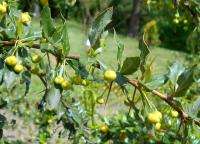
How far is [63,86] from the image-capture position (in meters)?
1.09

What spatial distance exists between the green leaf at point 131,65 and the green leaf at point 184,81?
101mm

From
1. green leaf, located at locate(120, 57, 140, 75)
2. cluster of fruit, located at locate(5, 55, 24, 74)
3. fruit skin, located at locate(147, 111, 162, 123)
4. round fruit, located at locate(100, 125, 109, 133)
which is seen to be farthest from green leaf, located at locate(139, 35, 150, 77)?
round fruit, located at locate(100, 125, 109, 133)

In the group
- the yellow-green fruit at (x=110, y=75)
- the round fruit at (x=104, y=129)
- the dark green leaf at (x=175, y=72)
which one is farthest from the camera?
the round fruit at (x=104, y=129)

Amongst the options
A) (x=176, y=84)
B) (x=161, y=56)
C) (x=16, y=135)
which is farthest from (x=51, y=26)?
(x=161, y=56)

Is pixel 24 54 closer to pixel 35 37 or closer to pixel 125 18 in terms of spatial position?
pixel 35 37

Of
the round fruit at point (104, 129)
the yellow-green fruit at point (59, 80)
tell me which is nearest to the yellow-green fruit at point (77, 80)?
the yellow-green fruit at point (59, 80)

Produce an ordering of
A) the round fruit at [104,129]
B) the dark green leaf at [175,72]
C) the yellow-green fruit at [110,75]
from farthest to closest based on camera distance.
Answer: the round fruit at [104,129], the dark green leaf at [175,72], the yellow-green fruit at [110,75]

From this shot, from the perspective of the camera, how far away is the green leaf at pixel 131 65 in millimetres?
1068

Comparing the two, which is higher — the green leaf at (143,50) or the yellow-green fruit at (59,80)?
the green leaf at (143,50)

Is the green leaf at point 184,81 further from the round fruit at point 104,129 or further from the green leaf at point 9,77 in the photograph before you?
the round fruit at point 104,129

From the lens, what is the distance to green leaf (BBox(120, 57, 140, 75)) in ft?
3.51

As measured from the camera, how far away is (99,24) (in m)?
1.10

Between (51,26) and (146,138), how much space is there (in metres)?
1.32

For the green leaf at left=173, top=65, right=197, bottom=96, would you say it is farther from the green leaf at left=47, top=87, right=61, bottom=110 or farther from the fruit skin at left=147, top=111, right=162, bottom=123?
the green leaf at left=47, top=87, right=61, bottom=110
